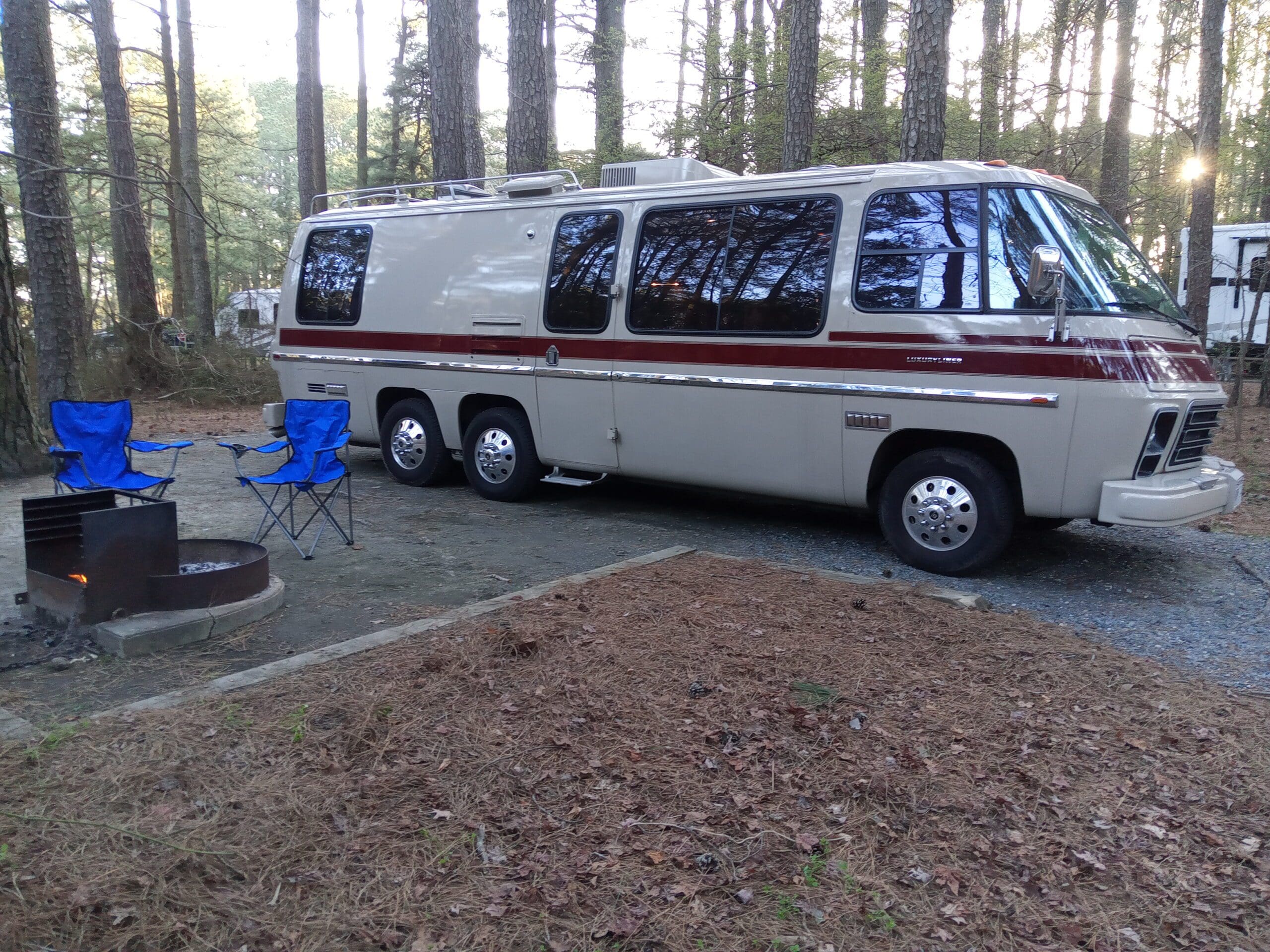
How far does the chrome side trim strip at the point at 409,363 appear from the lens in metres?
8.12

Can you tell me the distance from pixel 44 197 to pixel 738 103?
9518 mm

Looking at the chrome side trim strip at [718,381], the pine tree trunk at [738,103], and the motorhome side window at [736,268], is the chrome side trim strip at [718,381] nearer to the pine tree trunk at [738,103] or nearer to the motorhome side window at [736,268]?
the motorhome side window at [736,268]

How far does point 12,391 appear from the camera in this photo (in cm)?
860

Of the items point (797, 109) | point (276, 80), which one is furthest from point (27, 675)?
point (276, 80)

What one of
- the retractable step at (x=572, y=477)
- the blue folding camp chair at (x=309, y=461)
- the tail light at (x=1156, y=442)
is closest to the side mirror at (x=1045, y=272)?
the tail light at (x=1156, y=442)

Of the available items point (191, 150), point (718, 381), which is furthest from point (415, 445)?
point (191, 150)

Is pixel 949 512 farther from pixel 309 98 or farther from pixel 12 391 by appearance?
pixel 309 98

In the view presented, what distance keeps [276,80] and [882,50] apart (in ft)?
186

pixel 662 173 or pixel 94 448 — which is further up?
pixel 662 173

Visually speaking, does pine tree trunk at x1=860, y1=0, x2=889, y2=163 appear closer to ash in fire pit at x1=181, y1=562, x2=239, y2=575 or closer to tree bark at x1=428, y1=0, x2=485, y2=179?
tree bark at x1=428, y1=0, x2=485, y2=179

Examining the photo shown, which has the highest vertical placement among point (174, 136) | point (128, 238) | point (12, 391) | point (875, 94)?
point (174, 136)

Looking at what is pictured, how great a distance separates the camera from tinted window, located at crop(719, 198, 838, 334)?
6457mm

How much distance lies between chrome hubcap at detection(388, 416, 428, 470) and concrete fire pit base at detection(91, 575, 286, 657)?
4117 millimetres

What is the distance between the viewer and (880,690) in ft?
13.1
